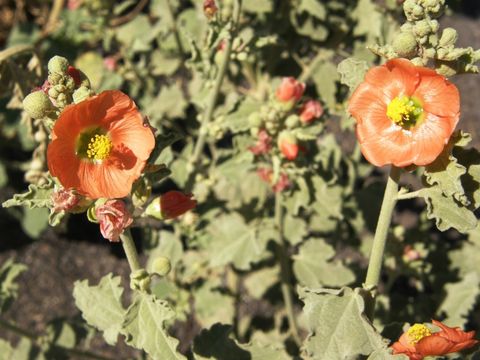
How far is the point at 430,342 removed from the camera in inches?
62.6

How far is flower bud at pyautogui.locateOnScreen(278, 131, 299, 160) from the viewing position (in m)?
2.19

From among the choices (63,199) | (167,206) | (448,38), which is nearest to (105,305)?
(167,206)

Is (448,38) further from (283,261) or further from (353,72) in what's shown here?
(283,261)

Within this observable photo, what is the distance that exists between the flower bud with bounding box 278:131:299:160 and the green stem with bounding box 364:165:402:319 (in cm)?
54

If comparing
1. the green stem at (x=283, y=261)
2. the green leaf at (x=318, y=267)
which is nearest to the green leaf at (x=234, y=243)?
the green stem at (x=283, y=261)

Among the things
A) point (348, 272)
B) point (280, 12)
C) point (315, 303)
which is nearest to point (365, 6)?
point (280, 12)

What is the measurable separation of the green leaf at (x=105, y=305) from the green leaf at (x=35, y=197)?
1.23 ft

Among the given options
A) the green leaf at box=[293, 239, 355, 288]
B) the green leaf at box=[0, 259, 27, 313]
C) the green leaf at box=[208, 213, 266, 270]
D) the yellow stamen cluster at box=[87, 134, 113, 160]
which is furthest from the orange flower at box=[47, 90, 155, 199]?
the green leaf at box=[293, 239, 355, 288]

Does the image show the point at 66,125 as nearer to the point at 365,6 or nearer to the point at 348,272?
the point at 348,272

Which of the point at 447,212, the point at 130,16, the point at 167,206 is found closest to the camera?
the point at 447,212

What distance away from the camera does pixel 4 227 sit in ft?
12.6

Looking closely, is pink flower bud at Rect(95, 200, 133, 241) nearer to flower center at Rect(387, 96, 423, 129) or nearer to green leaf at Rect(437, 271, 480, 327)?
flower center at Rect(387, 96, 423, 129)

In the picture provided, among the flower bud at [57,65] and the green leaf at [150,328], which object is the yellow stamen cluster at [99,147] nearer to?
the flower bud at [57,65]

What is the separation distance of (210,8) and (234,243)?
97 cm
